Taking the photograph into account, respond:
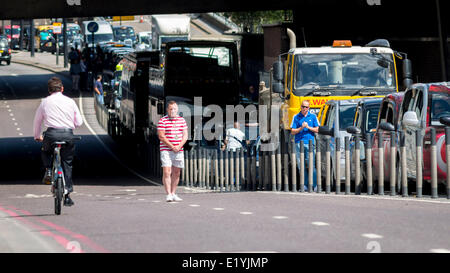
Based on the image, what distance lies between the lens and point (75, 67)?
58.4m

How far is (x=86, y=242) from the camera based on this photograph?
1113cm

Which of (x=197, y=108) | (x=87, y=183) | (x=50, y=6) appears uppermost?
(x=50, y=6)

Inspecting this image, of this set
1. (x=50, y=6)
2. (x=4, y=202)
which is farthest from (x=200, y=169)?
(x=50, y=6)

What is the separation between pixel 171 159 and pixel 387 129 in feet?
12.1

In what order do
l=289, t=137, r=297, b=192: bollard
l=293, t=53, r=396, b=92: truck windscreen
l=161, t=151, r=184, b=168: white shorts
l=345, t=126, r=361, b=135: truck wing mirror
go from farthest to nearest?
l=293, t=53, r=396, b=92: truck windscreen < l=289, t=137, r=297, b=192: bollard < l=345, t=126, r=361, b=135: truck wing mirror < l=161, t=151, r=184, b=168: white shorts

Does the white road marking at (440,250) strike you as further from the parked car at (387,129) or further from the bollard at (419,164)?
the parked car at (387,129)

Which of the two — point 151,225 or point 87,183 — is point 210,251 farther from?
point 87,183

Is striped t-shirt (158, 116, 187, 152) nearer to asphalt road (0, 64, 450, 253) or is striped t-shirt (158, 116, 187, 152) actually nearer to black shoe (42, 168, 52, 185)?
asphalt road (0, 64, 450, 253)

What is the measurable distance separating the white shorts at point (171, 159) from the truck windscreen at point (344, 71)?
18.3 feet

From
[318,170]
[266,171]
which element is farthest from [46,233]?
[266,171]

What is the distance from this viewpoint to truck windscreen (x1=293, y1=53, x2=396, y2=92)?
21.9 metres

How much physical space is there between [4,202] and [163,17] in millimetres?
44773

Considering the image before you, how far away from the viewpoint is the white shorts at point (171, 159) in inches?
658

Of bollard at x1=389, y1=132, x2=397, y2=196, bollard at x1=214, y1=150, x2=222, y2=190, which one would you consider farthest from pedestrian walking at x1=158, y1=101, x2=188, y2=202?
bollard at x1=214, y1=150, x2=222, y2=190
